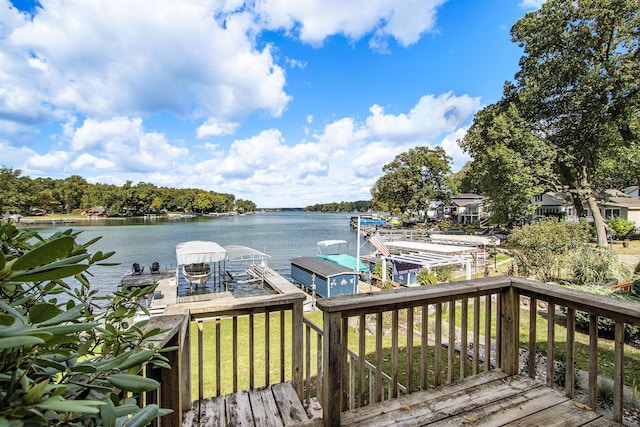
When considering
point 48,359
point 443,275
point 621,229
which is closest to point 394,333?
point 48,359

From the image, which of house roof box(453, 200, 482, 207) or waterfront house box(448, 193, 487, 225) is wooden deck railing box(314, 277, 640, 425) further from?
house roof box(453, 200, 482, 207)

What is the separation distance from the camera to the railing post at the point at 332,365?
1.95m

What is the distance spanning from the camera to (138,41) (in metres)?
8.09

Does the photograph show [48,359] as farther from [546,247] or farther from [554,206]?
[554,206]

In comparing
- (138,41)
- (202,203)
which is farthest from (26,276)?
(202,203)

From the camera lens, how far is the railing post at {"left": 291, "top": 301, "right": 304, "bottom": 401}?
2.46 meters

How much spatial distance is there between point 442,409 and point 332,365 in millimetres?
910

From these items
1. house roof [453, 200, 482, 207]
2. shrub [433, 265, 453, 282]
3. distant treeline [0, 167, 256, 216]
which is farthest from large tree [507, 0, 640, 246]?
distant treeline [0, 167, 256, 216]

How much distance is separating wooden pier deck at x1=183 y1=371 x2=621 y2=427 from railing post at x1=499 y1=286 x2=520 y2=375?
11 centimetres

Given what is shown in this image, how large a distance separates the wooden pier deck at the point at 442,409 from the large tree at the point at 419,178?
36.0 m

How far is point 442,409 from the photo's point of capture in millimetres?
2160

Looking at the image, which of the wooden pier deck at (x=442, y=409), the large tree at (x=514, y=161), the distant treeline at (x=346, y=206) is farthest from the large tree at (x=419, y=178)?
the distant treeline at (x=346, y=206)

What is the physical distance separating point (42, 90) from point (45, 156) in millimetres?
10591

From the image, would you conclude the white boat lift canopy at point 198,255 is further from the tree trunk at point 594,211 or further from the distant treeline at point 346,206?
the distant treeline at point 346,206
